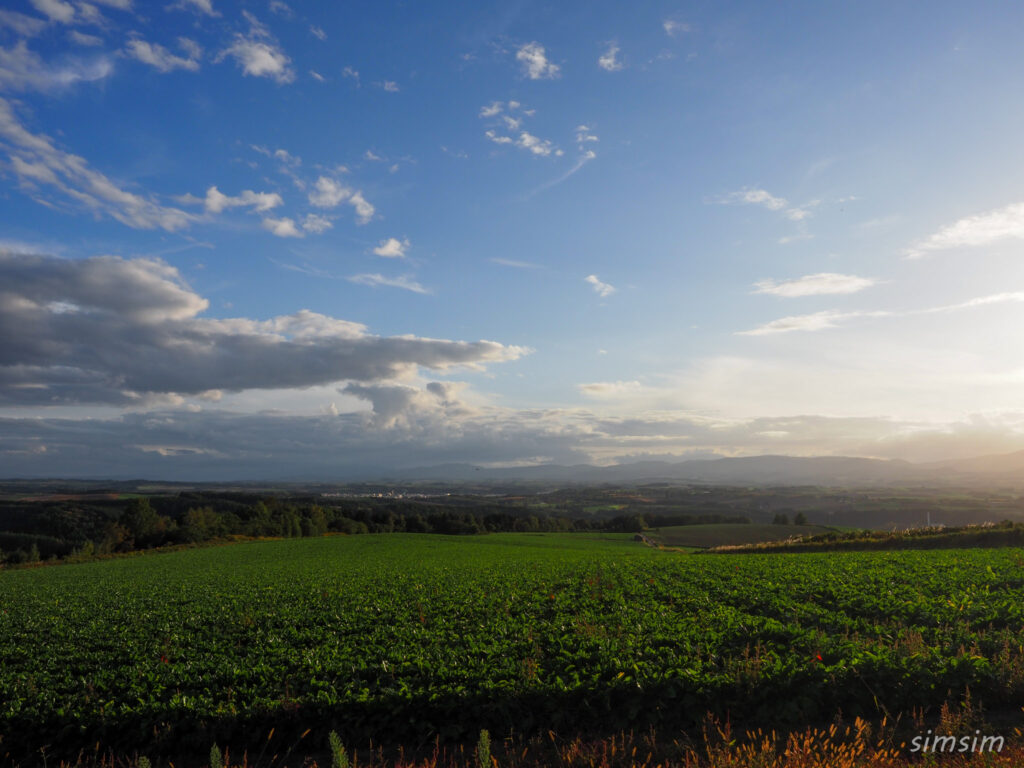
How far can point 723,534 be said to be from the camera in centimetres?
8550

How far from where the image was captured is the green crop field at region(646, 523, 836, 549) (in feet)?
251

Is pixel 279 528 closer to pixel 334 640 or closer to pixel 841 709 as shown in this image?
pixel 334 640

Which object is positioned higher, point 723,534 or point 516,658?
point 516,658

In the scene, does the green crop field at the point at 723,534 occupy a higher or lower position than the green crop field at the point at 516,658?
lower

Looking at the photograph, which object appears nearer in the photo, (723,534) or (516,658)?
(516,658)

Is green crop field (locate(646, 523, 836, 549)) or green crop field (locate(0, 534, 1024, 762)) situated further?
green crop field (locate(646, 523, 836, 549))

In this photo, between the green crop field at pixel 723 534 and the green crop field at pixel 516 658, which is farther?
the green crop field at pixel 723 534

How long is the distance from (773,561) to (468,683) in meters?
24.7

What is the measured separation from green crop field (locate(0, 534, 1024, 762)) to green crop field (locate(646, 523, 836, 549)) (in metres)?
56.1

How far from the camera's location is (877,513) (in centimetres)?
12400

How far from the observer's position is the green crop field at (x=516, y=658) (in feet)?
34.6

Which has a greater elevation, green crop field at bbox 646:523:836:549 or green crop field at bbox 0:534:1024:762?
green crop field at bbox 0:534:1024:762

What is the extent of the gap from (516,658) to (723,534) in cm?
8180

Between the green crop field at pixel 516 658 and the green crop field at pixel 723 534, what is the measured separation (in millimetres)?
56132
